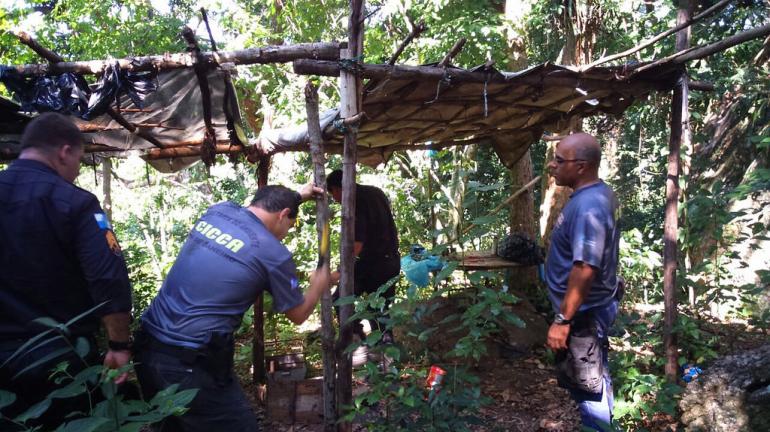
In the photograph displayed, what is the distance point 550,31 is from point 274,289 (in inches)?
326

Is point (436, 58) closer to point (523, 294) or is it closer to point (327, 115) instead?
point (523, 294)

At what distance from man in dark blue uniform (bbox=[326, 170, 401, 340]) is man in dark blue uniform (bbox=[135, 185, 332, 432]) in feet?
7.88

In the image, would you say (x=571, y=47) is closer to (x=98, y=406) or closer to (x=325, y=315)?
(x=325, y=315)

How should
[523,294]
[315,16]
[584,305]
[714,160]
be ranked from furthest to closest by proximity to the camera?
1. [315,16]
2. [714,160]
3. [523,294]
4. [584,305]

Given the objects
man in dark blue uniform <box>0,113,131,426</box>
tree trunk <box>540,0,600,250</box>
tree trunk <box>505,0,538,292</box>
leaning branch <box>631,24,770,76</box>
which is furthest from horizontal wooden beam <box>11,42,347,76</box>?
tree trunk <box>540,0,600,250</box>

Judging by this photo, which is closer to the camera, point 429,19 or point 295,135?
point 295,135

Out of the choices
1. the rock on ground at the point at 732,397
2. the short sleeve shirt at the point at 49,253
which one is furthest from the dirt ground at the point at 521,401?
the short sleeve shirt at the point at 49,253

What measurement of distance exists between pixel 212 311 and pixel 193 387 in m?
0.36

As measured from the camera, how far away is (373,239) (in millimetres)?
5008

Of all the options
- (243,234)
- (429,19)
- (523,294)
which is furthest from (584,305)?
(429,19)

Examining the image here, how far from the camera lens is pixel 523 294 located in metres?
7.34

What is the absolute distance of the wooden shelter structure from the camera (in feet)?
10.2

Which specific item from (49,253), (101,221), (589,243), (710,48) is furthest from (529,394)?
(49,253)

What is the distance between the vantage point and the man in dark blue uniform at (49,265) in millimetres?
2262
